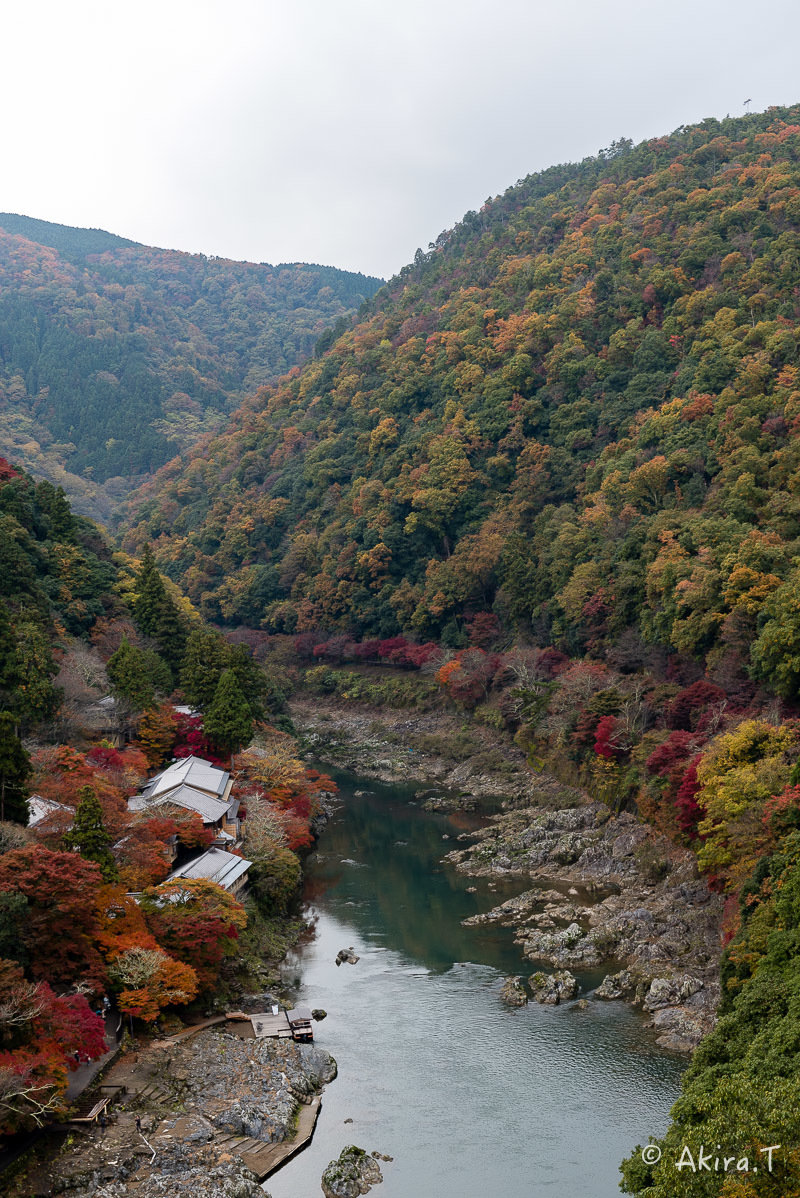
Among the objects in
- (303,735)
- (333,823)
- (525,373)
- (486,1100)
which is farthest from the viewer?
(525,373)

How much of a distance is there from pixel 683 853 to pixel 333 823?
683 inches

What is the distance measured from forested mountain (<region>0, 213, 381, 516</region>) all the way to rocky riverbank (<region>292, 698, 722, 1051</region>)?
249 feet

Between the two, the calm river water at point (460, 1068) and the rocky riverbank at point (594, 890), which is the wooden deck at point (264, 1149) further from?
the rocky riverbank at point (594, 890)

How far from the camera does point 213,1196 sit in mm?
16906

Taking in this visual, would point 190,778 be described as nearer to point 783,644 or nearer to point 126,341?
point 783,644

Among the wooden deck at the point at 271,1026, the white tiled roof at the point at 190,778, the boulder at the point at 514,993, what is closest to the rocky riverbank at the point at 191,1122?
the wooden deck at the point at 271,1026

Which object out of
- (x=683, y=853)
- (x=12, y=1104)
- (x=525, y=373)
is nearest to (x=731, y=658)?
(x=683, y=853)

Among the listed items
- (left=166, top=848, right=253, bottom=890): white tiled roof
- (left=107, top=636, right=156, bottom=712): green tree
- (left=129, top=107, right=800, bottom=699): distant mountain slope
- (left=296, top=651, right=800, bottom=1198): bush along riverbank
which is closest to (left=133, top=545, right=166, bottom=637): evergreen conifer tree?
(left=107, top=636, right=156, bottom=712): green tree

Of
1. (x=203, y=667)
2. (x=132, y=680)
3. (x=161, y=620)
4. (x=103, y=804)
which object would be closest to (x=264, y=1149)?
(x=103, y=804)

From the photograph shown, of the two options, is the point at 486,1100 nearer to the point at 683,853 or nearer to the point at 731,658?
the point at 683,853

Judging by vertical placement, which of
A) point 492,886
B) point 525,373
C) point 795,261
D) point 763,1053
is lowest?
point 492,886

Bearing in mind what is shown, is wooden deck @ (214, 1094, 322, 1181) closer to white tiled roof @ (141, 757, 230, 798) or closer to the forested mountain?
white tiled roof @ (141, 757, 230, 798)

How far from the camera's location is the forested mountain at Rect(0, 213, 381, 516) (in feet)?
397

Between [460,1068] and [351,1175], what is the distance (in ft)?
15.6
